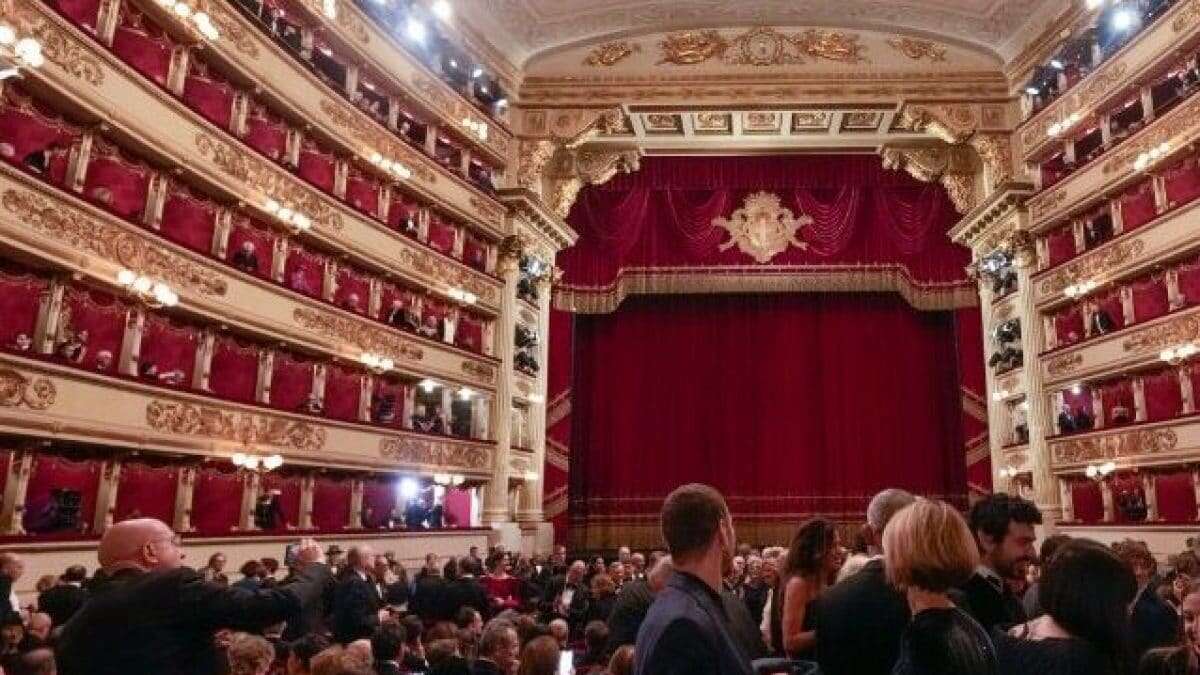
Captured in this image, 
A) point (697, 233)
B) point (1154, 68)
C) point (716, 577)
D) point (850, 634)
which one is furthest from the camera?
point (697, 233)

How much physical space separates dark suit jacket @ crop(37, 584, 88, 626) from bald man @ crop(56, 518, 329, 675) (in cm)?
443

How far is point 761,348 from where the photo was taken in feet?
74.2

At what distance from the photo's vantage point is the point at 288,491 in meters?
13.6

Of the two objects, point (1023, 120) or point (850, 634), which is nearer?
point (850, 634)

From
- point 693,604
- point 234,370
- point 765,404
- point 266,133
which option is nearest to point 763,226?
point 765,404

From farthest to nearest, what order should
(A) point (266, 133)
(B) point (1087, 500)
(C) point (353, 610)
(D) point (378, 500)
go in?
(B) point (1087, 500) < (D) point (378, 500) < (A) point (266, 133) < (C) point (353, 610)

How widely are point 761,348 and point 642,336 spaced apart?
Answer: 3037mm

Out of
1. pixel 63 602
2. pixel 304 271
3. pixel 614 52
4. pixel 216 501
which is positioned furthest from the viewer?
pixel 614 52

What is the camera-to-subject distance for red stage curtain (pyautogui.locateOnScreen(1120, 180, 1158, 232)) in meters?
15.0

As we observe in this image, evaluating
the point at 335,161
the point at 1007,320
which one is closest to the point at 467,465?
the point at 335,161

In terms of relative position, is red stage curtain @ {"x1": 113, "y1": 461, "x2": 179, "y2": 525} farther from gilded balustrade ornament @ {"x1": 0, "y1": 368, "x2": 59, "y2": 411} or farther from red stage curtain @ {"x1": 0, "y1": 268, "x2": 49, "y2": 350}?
red stage curtain @ {"x1": 0, "y1": 268, "x2": 49, "y2": 350}

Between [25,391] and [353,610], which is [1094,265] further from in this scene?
[25,391]

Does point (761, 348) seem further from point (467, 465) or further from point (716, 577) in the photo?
point (716, 577)

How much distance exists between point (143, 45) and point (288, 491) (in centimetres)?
656
